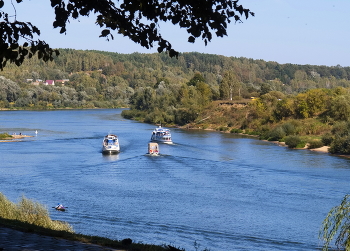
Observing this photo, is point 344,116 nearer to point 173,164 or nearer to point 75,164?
point 173,164

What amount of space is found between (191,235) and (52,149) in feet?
108

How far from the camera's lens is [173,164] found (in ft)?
140

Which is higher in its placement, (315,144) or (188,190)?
(315,144)

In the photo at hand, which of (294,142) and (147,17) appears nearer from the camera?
(147,17)

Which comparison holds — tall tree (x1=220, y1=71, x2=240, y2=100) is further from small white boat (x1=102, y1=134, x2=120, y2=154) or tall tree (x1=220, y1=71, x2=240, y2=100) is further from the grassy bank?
the grassy bank

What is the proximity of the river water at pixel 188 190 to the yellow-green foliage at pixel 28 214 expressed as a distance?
2342 millimetres

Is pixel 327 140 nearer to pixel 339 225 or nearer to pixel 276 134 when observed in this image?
pixel 276 134

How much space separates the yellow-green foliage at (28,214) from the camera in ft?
54.7

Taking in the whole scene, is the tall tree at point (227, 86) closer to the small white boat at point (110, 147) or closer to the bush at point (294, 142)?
the bush at point (294, 142)

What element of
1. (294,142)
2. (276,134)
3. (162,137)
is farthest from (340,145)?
(162,137)

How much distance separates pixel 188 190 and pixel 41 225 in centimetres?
1590

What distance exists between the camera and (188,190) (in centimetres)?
3134

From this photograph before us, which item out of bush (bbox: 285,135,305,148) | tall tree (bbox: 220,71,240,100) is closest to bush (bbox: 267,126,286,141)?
bush (bbox: 285,135,305,148)

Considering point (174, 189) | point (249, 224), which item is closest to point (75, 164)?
point (174, 189)
